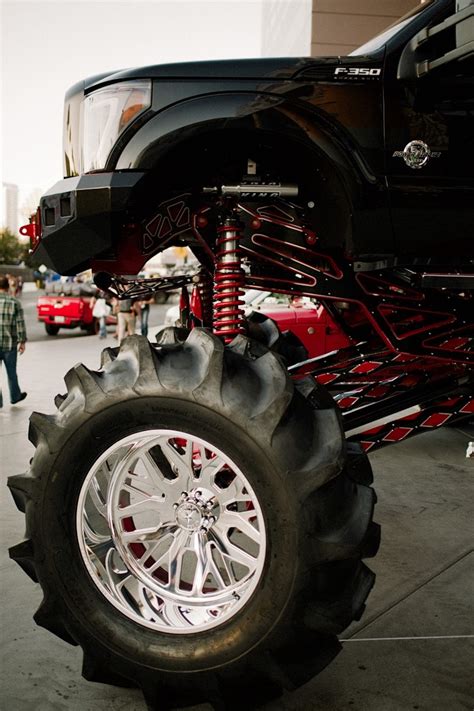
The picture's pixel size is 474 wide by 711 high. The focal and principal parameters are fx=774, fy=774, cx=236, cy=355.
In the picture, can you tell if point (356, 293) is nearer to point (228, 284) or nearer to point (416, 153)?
point (228, 284)

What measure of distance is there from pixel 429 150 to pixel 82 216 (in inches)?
58.9

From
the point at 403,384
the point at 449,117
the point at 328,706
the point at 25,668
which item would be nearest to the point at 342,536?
the point at 328,706

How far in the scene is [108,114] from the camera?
335 cm

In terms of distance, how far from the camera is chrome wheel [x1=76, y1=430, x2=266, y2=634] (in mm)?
2844

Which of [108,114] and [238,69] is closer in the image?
Result: [238,69]

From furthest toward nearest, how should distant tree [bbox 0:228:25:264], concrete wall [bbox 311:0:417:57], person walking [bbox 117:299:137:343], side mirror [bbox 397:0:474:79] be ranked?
1. distant tree [bbox 0:228:25:264]
2. person walking [bbox 117:299:137:343]
3. concrete wall [bbox 311:0:417:57]
4. side mirror [bbox 397:0:474:79]

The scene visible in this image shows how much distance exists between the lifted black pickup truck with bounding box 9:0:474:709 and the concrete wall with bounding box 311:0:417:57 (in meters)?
15.3

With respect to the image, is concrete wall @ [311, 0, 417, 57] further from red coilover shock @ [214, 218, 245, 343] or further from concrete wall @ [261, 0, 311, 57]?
red coilover shock @ [214, 218, 245, 343]

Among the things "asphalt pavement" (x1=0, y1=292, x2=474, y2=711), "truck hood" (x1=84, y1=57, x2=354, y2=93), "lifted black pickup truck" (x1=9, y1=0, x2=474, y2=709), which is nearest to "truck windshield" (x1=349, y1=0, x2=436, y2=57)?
"lifted black pickup truck" (x1=9, y1=0, x2=474, y2=709)

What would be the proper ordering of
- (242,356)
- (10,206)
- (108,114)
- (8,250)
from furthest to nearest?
(10,206) → (8,250) → (108,114) → (242,356)

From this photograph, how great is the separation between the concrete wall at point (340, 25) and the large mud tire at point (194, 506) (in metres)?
16.6

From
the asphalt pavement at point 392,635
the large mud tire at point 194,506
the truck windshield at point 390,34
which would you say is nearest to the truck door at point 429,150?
the truck windshield at point 390,34

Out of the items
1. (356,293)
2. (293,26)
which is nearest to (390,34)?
(356,293)

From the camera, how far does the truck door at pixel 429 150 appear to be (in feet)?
10.5
